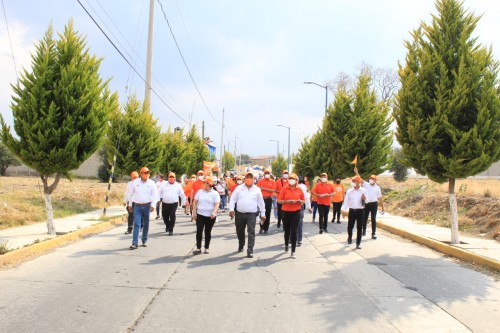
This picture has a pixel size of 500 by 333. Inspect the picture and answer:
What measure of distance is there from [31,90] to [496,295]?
419 inches

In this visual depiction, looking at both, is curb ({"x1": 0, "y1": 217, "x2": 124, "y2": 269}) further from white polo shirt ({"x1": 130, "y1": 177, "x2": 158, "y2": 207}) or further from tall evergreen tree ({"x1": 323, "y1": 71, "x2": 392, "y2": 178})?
tall evergreen tree ({"x1": 323, "y1": 71, "x2": 392, "y2": 178})

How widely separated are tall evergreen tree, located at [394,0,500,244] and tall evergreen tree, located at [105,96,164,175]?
12732 millimetres

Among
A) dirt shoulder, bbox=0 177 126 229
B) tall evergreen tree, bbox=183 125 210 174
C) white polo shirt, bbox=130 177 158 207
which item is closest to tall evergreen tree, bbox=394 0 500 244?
white polo shirt, bbox=130 177 158 207

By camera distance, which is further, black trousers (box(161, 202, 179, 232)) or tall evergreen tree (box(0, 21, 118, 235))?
black trousers (box(161, 202, 179, 232))

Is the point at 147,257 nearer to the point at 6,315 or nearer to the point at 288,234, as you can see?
the point at 288,234

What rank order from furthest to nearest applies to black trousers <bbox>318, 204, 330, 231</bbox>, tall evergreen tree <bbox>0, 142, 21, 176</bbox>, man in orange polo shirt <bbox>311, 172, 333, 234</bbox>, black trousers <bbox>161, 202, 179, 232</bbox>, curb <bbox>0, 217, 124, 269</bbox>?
tall evergreen tree <bbox>0, 142, 21, 176</bbox> → man in orange polo shirt <bbox>311, 172, 333, 234</bbox> → black trousers <bbox>318, 204, 330, 231</bbox> → black trousers <bbox>161, 202, 179, 232</bbox> → curb <bbox>0, 217, 124, 269</bbox>

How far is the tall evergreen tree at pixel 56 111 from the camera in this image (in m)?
10.8

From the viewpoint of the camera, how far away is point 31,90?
10.9m

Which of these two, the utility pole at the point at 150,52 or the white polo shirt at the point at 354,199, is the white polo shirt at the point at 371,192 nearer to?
the white polo shirt at the point at 354,199

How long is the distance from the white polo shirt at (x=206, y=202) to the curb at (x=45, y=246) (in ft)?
11.1

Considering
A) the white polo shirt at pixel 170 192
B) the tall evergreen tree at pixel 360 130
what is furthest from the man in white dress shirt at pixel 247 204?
the tall evergreen tree at pixel 360 130

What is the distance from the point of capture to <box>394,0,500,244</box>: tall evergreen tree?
1043 cm

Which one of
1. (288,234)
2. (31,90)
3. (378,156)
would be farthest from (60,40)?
(378,156)

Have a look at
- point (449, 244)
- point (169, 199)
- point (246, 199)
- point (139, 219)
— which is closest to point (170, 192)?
point (169, 199)
